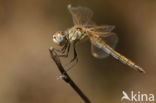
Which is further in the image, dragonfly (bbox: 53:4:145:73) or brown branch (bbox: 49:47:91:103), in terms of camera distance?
dragonfly (bbox: 53:4:145:73)

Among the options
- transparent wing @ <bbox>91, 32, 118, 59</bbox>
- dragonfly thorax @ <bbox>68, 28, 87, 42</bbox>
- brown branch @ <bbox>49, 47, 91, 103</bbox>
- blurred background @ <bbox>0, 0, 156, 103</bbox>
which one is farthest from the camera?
blurred background @ <bbox>0, 0, 156, 103</bbox>

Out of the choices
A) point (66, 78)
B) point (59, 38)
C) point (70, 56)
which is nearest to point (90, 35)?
point (59, 38)

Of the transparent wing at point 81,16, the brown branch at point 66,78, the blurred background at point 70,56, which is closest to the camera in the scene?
the brown branch at point 66,78

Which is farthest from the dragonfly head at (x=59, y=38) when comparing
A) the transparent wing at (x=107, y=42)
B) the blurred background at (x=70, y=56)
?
the blurred background at (x=70, y=56)

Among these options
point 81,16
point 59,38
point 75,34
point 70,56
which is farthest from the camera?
point 70,56

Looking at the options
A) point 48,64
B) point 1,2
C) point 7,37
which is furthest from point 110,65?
point 1,2

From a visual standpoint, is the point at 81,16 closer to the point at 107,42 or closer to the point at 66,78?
the point at 107,42

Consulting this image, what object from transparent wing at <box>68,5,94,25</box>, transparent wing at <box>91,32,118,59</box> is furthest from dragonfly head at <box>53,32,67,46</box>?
transparent wing at <box>91,32,118,59</box>

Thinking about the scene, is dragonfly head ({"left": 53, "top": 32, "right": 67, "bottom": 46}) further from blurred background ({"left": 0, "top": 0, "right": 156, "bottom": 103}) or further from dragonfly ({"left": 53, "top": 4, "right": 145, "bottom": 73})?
blurred background ({"left": 0, "top": 0, "right": 156, "bottom": 103})

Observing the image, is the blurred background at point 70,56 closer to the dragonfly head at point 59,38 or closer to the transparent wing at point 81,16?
the transparent wing at point 81,16
